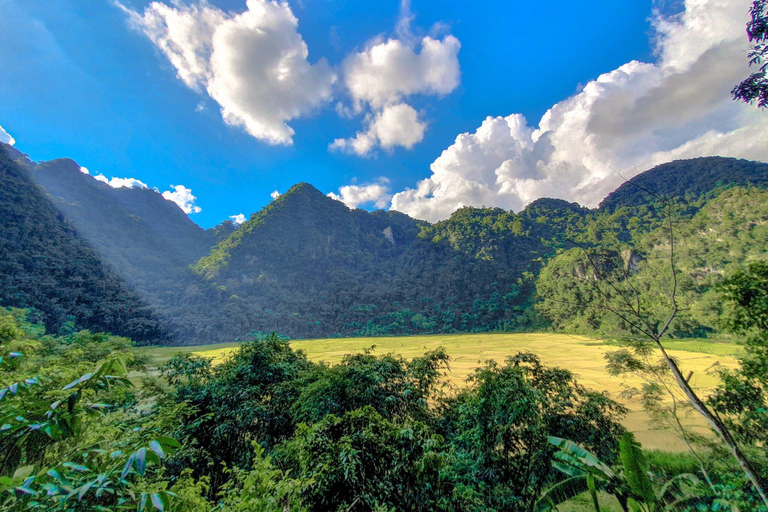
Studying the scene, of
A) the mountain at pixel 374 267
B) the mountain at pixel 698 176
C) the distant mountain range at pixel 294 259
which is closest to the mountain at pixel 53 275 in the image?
the distant mountain range at pixel 294 259

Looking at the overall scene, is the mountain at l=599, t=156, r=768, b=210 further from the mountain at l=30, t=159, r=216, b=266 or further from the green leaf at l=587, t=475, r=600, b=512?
the mountain at l=30, t=159, r=216, b=266

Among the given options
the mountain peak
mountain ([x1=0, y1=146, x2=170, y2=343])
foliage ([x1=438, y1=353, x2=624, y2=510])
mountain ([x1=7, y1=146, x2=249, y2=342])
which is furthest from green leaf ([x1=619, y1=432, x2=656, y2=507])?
the mountain peak

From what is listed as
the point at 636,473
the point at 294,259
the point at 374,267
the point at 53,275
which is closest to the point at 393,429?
the point at 636,473

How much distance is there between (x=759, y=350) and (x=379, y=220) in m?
146

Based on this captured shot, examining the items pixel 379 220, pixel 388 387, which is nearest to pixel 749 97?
pixel 388 387

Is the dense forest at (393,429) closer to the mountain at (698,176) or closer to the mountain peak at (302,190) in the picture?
Answer: the mountain at (698,176)

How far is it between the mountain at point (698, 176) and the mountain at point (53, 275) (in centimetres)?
12025

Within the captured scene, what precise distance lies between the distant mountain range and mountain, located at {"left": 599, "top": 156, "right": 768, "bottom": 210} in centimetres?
46

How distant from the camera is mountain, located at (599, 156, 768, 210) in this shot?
7769 centimetres

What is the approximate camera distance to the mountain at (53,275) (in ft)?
137

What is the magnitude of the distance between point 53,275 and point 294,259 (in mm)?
64499

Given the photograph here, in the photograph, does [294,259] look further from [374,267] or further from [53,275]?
[53,275]

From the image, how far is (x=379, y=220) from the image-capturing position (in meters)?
150

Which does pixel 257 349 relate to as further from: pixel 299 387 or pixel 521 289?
pixel 521 289
